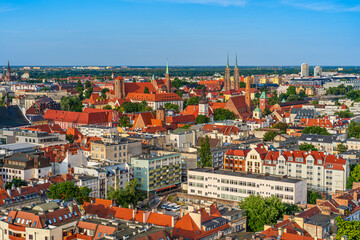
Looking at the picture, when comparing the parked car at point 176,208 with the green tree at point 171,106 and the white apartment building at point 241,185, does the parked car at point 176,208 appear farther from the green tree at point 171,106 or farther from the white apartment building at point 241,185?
the green tree at point 171,106

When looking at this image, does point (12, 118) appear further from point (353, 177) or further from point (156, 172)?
point (353, 177)

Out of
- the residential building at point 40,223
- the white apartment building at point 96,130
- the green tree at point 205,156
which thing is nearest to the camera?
the residential building at point 40,223

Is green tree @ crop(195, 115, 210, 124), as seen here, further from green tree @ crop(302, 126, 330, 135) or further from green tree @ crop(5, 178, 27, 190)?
green tree @ crop(5, 178, 27, 190)

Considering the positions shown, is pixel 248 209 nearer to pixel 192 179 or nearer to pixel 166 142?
pixel 192 179

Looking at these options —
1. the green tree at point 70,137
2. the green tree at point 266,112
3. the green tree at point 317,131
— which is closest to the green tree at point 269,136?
the green tree at point 317,131

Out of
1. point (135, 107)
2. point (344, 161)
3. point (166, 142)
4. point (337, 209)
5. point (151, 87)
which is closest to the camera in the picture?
point (337, 209)

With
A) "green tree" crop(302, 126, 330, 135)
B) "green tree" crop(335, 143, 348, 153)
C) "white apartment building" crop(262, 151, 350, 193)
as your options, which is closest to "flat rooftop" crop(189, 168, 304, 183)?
"white apartment building" crop(262, 151, 350, 193)

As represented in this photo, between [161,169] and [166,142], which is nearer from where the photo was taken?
[161,169]

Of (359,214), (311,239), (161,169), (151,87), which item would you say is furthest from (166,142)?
(151,87)
